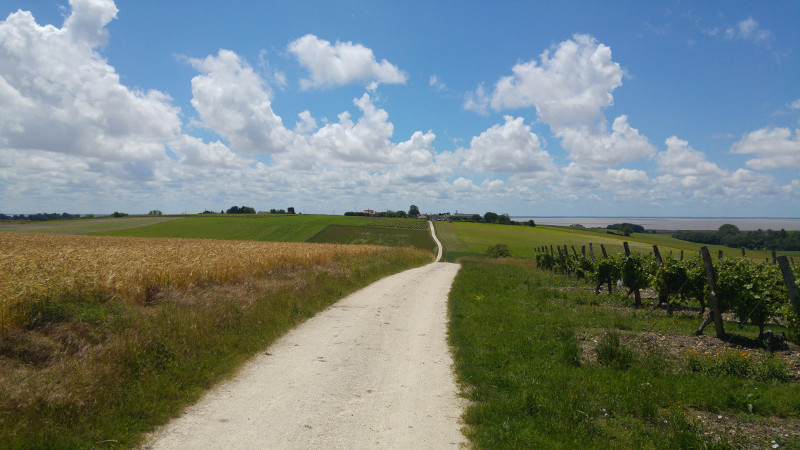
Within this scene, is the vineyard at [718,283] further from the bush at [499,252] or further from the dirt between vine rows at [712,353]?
the bush at [499,252]

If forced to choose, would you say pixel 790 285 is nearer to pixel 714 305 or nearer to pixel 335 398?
pixel 714 305

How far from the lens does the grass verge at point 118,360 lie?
5.23m

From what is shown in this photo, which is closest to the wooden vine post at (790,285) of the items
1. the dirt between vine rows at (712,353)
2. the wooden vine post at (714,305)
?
the dirt between vine rows at (712,353)

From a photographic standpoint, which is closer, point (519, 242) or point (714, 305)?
point (714, 305)

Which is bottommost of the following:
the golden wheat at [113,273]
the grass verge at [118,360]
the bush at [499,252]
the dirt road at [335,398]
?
the bush at [499,252]

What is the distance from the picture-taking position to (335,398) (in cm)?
666

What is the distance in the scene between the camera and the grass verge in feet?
17.2

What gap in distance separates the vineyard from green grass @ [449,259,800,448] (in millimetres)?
1344

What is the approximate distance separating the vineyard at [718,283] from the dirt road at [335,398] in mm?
7064

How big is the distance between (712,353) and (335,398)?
7.86m

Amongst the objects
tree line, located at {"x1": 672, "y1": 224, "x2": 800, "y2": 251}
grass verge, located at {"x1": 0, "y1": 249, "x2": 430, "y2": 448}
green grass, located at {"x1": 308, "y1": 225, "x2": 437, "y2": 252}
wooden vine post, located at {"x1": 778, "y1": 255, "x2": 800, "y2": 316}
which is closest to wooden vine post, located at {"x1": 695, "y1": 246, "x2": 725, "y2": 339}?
wooden vine post, located at {"x1": 778, "y1": 255, "x2": 800, "y2": 316}

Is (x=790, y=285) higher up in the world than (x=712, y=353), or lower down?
higher up

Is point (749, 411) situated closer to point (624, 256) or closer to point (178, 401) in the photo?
point (178, 401)

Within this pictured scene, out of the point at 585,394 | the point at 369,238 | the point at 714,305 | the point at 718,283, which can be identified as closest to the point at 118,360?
the point at 585,394
